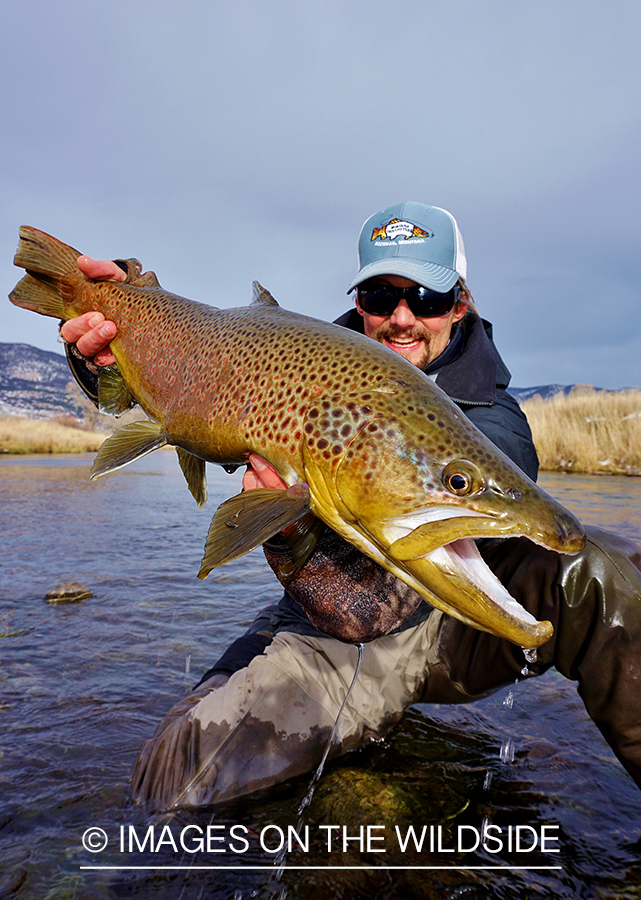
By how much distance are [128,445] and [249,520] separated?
1097 millimetres

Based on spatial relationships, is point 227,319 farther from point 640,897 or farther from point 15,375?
point 15,375

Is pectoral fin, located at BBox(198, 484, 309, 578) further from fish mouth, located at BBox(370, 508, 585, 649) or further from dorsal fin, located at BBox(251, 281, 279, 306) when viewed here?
dorsal fin, located at BBox(251, 281, 279, 306)

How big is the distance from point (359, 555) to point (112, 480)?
14687 millimetres

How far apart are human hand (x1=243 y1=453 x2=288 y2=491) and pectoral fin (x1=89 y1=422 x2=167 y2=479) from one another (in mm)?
600

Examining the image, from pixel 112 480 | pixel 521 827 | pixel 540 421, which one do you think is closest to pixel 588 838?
pixel 521 827

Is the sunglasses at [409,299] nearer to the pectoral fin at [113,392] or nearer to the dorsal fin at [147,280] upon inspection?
the dorsal fin at [147,280]

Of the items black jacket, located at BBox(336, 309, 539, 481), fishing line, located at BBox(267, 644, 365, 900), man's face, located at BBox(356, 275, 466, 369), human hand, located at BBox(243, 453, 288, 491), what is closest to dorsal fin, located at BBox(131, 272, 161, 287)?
black jacket, located at BBox(336, 309, 539, 481)

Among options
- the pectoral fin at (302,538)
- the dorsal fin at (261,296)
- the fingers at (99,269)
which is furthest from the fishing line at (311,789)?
the fingers at (99,269)

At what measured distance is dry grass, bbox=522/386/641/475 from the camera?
1608 cm

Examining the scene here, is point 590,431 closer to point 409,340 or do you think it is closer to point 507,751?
point 409,340

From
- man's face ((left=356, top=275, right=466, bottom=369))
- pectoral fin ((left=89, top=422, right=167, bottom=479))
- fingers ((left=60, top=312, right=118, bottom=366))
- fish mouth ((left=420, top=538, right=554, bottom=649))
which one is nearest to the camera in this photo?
fish mouth ((left=420, top=538, right=554, bottom=649))

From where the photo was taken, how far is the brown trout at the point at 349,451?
1.65m

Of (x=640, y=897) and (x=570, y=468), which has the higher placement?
(x=570, y=468)

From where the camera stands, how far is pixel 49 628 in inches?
165
